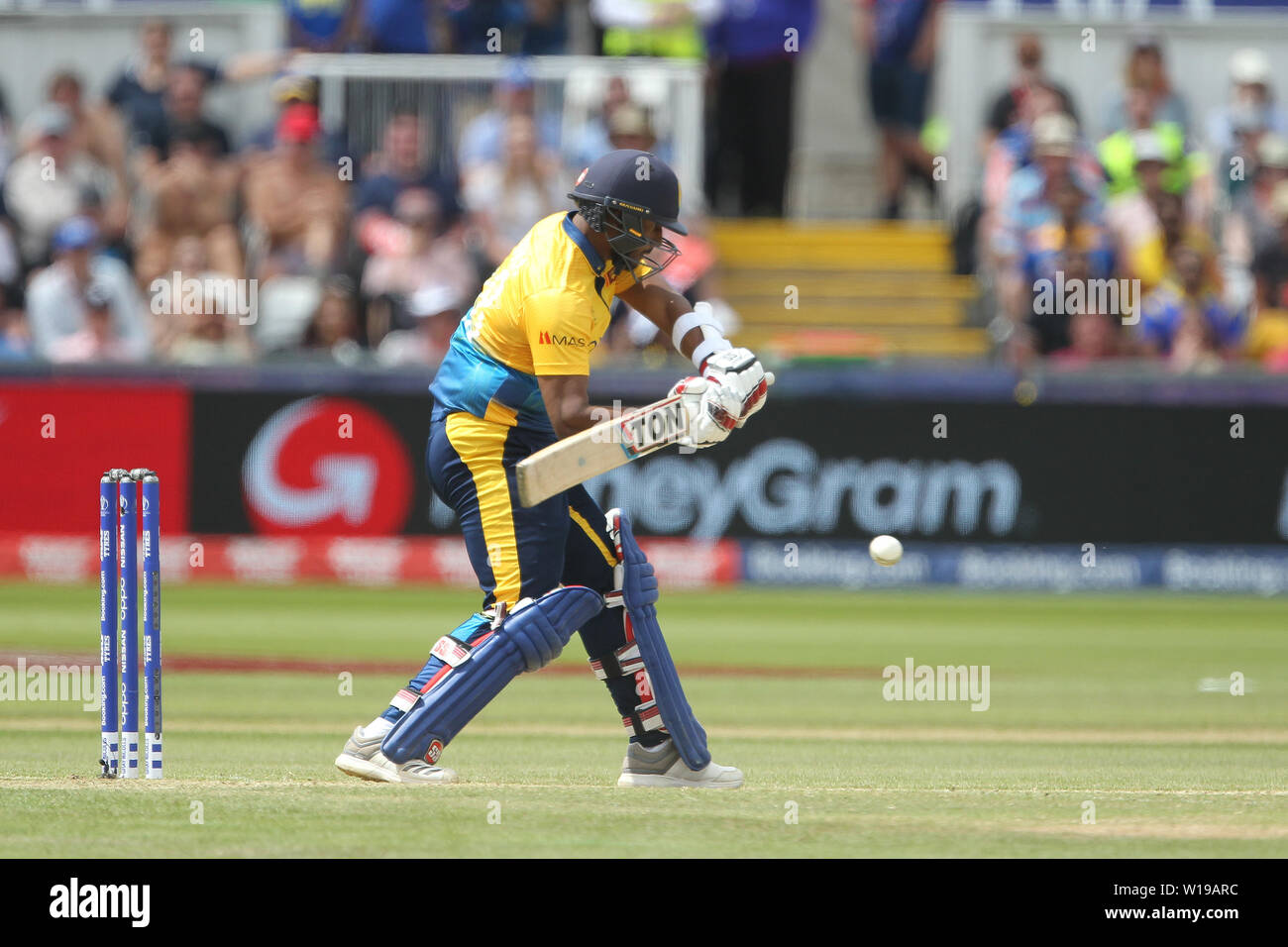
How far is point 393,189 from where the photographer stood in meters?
17.7

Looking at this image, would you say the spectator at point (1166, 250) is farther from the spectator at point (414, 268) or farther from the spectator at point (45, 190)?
the spectator at point (45, 190)

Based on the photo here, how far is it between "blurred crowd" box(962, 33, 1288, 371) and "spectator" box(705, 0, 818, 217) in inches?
Result: 74.4

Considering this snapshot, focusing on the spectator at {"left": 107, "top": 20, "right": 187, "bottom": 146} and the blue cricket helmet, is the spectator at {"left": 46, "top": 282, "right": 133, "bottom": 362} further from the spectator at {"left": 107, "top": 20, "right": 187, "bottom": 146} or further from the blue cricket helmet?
the blue cricket helmet

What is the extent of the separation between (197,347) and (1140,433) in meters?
7.25

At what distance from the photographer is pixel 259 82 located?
19000mm

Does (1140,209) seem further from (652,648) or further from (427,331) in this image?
(652,648)

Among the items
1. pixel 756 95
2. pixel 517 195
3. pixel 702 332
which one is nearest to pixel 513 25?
pixel 756 95

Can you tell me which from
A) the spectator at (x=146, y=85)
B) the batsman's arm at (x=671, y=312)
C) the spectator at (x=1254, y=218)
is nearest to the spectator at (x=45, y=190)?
the spectator at (x=146, y=85)

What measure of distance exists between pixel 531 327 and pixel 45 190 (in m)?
12.1

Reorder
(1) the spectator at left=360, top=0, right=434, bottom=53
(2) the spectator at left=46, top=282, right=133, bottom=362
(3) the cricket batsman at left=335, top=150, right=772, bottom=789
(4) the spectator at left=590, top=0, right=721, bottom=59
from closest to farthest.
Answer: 1. (3) the cricket batsman at left=335, top=150, right=772, bottom=789
2. (2) the spectator at left=46, top=282, right=133, bottom=362
3. (4) the spectator at left=590, top=0, right=721, bottom=59
4. (1) the spectator at left=360, top=0, right=434, bottom=53

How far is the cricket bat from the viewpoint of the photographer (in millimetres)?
6629

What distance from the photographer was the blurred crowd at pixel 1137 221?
55.4 feet

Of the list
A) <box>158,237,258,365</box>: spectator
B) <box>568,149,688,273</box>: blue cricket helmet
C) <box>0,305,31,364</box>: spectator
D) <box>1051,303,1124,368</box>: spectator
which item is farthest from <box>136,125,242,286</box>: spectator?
<box>568,149,688,273</box>: blue cricket helmet
